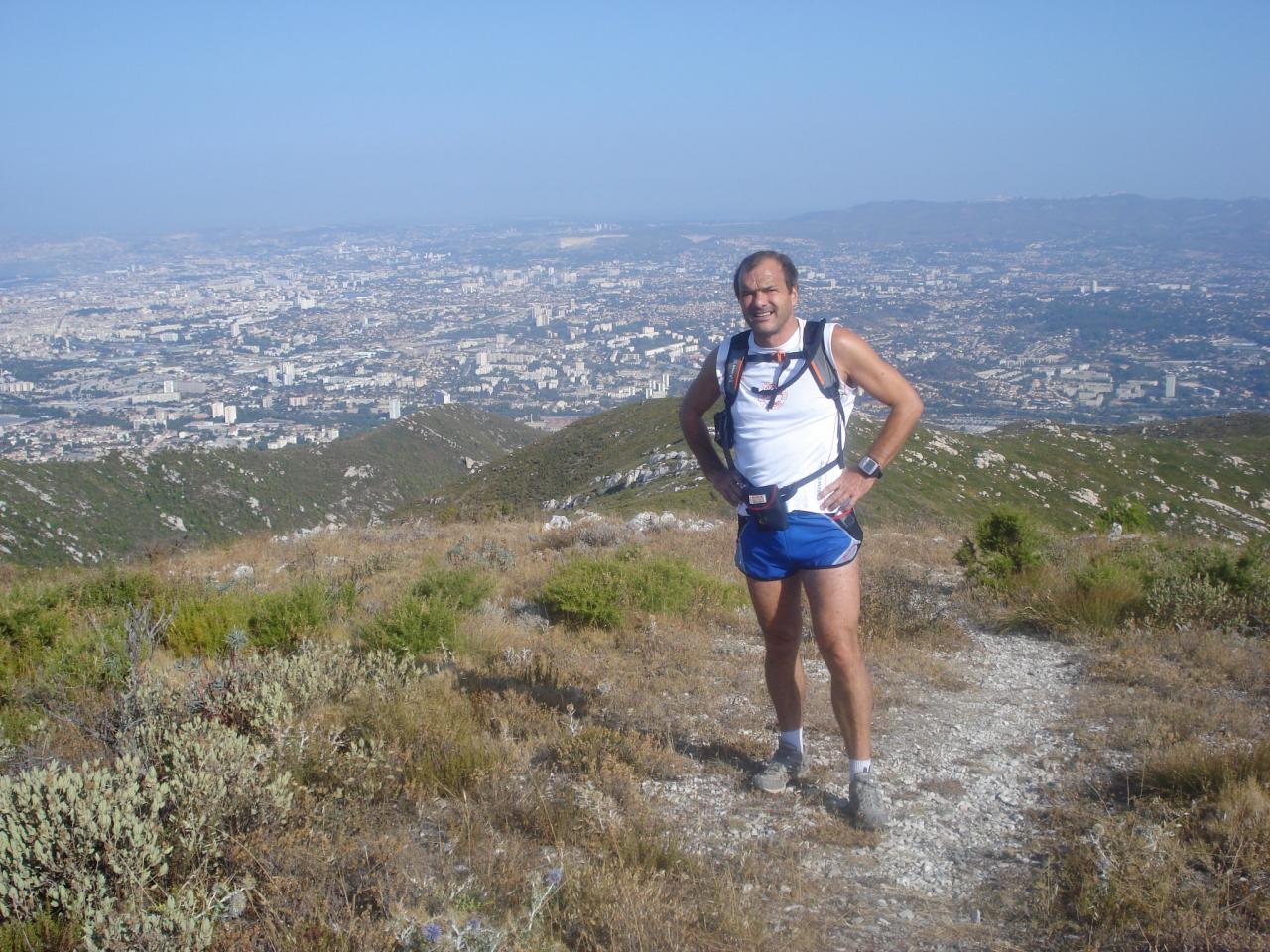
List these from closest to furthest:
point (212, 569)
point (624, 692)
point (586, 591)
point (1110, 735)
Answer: point (1110, 735) → point (624, 692) → point (586, 591) → point (212, 569)

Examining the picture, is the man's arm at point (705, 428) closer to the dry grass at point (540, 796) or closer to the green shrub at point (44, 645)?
the dry grass at point (540, 796)

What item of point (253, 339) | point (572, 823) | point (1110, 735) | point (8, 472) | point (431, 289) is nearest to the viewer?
point (572, 823)

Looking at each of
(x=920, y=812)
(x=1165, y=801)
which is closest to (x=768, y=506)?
(x=920, y=812)

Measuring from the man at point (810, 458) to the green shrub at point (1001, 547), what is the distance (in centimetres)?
431

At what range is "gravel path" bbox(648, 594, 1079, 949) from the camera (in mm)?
2641

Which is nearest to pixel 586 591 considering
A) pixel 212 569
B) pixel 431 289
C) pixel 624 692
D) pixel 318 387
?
pixel 624 692

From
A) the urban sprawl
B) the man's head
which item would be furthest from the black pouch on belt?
the urban sprawl

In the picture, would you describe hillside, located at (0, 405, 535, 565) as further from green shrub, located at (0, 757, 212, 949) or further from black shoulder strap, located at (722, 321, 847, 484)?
black shoulder strap, located at (722, 321, 847, 484)

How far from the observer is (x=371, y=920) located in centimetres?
240

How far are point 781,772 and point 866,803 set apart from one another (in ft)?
1.37

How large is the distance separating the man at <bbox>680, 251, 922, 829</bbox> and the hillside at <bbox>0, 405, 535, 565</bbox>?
19.8 meters

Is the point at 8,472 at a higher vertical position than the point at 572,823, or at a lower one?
lower

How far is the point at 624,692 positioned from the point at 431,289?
106 metres

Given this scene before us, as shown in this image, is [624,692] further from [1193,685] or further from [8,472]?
[8,472]
